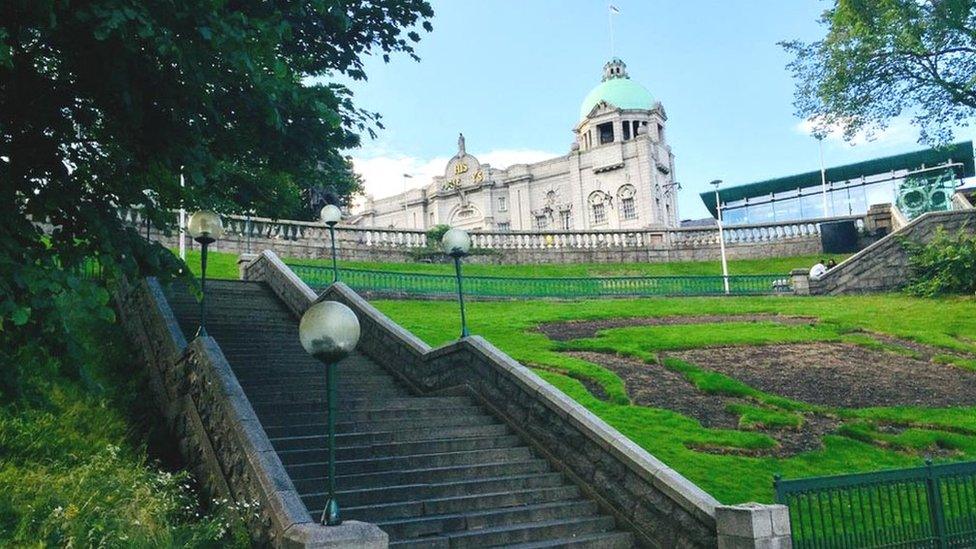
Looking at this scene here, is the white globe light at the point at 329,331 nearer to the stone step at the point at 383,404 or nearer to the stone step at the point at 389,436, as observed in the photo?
the stone step at the point at 389,436

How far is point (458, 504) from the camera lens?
8375 mm

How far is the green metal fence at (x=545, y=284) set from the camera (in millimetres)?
22953

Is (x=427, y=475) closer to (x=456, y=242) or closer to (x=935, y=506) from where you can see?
(x=456, y=242)

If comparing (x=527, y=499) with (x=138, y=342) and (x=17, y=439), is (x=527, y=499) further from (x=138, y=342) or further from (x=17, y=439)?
(x=138, y=342)

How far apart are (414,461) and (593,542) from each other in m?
2.51

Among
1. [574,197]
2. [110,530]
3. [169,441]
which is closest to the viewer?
[110,530]

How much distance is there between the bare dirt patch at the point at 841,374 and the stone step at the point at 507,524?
21.7ft

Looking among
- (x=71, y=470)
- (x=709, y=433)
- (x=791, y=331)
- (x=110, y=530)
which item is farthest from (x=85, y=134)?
(x=791, y=331)

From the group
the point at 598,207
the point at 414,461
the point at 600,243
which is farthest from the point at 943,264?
the point at 598,207

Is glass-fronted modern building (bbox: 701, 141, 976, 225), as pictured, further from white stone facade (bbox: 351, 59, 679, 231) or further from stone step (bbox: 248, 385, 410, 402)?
stone step (bbox: 248, 385, 410, 402)

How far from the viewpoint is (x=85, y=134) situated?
29.1 feet

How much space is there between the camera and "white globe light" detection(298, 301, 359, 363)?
21.4 ft

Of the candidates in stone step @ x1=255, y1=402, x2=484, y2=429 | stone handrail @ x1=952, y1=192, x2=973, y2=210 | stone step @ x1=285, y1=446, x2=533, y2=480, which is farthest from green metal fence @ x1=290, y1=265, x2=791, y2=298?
stone step @ x1=285, y1=446, x2=533, y2=480

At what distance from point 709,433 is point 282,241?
21111mm
